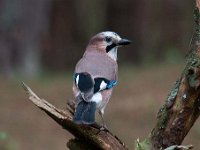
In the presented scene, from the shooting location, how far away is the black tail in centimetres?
617

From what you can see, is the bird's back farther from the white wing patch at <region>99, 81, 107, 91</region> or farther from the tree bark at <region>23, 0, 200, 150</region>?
the tree bark at <region>23, 0, 200, 150</region>

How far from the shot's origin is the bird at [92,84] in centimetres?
639

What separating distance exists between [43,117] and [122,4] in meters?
9.44

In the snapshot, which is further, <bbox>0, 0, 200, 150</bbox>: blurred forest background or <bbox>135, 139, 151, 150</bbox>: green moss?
<bbox>0, 0, 200, 150</bbox>: blurred forest background

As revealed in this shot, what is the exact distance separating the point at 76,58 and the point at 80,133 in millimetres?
15139

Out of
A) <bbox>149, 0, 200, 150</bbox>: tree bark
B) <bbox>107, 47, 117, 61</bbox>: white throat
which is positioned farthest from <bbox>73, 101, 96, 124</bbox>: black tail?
<bbox>107, 47, 117, 61</bbox>: white throat

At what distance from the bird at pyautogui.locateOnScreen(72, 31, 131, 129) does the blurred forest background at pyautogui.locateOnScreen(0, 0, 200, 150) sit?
2.61ft

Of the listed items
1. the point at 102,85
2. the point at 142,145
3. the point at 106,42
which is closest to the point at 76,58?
the point at 106,42

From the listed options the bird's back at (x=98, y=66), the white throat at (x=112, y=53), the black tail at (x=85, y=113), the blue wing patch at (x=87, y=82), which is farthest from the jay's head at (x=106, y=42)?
the black tail at (x=85, y=113)

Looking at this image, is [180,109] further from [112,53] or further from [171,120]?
[112,53]

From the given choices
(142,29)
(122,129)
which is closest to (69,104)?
(122,129)

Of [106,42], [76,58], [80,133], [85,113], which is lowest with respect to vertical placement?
[76,58]

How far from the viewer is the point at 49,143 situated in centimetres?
1147

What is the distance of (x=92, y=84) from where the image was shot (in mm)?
6699
